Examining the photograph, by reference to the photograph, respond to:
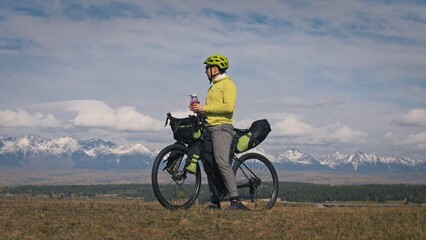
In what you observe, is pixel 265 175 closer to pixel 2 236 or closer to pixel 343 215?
pixel 343 215

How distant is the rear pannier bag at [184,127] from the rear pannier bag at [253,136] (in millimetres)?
1492

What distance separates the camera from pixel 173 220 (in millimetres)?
11445

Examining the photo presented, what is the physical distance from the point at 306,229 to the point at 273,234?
103 cm

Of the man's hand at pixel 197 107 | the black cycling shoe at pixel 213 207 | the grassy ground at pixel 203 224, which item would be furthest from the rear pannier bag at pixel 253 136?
the grassy ground at pixel 203 224

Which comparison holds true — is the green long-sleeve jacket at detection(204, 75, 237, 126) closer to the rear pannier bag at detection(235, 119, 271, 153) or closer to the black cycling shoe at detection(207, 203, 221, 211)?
the rear pannier bag at detection(235, 119, 271, 153)

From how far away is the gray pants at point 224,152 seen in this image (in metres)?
13.8

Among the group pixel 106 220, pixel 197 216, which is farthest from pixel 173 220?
pixel 106 220

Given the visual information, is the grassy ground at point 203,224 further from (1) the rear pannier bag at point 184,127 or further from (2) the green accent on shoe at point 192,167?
(1) the rear pannier bag at point 184,127

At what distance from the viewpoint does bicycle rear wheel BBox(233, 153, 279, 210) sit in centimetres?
1502

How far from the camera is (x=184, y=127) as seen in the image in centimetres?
1370

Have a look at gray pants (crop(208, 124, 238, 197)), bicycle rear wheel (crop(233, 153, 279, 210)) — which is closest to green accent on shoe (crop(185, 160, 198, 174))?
gray pants (crop(208, 124, 238, 197))

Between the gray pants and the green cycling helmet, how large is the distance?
1665 millimetres

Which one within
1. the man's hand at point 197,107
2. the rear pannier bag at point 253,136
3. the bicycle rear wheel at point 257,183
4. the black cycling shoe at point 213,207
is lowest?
the black cycling shoe at point 213,207

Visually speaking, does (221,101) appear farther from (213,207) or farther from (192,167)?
(213,207)
